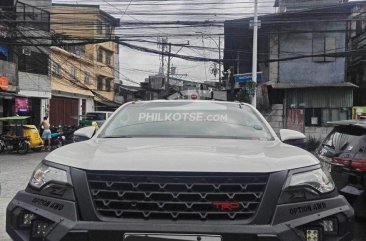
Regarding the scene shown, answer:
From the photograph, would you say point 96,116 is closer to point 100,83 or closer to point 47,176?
point 100,83

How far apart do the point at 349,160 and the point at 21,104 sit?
2491 cm

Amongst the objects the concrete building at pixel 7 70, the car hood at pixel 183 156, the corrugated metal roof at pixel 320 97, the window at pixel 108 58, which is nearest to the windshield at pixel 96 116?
the concrete building at pixel 7 70

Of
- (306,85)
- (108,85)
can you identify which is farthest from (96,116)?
(108,85)

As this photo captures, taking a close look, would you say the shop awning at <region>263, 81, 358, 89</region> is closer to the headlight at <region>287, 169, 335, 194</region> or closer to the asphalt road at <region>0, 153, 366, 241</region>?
the asphalt road at <region>0, 153, 366, 241</region>

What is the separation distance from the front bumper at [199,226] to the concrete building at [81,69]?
27.8m

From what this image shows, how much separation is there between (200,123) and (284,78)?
23999mm

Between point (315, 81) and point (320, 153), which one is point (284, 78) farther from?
point (320, 153)

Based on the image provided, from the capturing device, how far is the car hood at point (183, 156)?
2.97m

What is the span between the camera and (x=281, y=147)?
3.77 m

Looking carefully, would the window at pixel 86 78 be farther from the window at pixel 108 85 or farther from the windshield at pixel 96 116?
the windshield at pixel 96 116

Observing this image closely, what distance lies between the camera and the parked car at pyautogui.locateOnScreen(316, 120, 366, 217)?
16.2 ft

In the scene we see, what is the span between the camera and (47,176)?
10.4 ft

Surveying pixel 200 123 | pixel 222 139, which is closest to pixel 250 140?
pixel 222 139

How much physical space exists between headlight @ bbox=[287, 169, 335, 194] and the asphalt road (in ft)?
7.59
